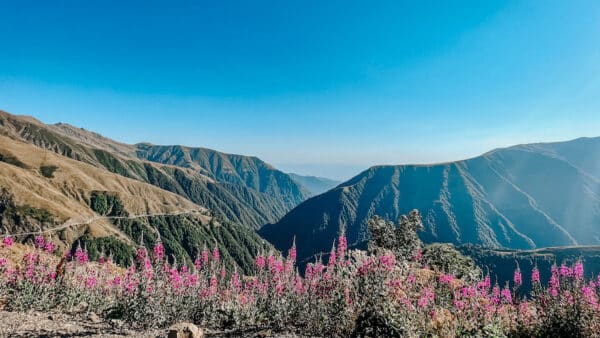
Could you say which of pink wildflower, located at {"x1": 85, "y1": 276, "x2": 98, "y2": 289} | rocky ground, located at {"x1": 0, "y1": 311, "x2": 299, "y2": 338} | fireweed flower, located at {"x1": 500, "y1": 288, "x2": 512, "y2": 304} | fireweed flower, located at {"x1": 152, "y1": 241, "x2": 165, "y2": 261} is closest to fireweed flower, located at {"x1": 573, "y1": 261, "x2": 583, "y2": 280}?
fireweed flower, located at {"x1": 500, "y1": 288, "x2": 512, "y2": 304}

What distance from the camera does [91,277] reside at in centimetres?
1773

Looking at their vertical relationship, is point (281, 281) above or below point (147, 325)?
above

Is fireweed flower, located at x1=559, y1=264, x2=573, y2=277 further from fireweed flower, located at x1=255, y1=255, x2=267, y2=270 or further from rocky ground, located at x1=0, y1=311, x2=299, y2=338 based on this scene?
fireweed flower, located at x1=255, y1=255, x2=267, y2=270

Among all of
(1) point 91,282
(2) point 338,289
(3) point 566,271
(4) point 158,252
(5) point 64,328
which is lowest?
(1) point 91,282

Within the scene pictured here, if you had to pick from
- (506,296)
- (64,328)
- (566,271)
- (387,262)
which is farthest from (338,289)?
(64,328)

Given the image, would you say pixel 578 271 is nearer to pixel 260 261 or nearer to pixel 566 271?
pixel 566 271

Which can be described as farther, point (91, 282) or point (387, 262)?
point (91, 282)

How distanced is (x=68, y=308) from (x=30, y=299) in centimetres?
188

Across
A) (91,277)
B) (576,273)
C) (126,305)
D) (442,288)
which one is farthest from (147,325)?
(576,273)

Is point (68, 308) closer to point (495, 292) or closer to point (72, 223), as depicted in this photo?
point (495, 292)

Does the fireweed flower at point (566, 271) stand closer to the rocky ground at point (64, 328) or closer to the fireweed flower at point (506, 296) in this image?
the fireweed flower at point (506, 296)

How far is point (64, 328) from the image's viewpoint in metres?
11.9

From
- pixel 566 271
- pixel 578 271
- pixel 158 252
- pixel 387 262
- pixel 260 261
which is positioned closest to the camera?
pixel 387 262

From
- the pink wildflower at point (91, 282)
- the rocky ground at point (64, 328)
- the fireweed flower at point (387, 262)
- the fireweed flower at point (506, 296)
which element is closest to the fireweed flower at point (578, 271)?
the fireweed flower at point (506, 296)
